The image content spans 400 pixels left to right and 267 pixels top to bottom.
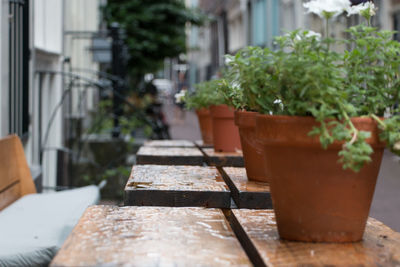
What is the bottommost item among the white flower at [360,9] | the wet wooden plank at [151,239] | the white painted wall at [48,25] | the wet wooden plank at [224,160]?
the wet wooden plank at [151,239]

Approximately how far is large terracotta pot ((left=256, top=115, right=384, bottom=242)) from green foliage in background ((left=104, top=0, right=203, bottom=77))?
15629mm

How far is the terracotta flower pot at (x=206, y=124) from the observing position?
12.4ft

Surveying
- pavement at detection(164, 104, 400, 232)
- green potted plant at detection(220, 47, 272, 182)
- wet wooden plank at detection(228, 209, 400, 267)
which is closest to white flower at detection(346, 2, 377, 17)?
green potted plant at detection(220, 47, 272, 182)

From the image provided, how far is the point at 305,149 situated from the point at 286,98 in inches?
4.7

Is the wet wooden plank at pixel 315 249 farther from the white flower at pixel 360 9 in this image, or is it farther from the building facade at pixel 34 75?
the building facade at pixel 34 75

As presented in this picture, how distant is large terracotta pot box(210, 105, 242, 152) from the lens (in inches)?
119

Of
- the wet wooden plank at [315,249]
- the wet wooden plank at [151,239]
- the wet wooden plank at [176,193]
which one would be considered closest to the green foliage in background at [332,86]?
the wet wooden plank at [315,249]

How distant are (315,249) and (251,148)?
832mm

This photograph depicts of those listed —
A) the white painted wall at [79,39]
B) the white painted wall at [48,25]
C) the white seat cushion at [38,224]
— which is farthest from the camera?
the white painted wall at [79,39]

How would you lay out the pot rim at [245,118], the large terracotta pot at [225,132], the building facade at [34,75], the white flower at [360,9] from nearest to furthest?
the white flower at [360,9]
the pot rim at [245,118]
the large terracotta pot at [225,132]
the building facade at [34,75]

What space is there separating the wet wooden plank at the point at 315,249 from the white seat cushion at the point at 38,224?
1.03 metres

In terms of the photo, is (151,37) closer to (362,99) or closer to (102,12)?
(102,12)

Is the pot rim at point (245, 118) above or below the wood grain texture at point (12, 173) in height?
above

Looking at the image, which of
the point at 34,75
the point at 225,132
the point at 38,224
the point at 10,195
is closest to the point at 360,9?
the point at 225,132
